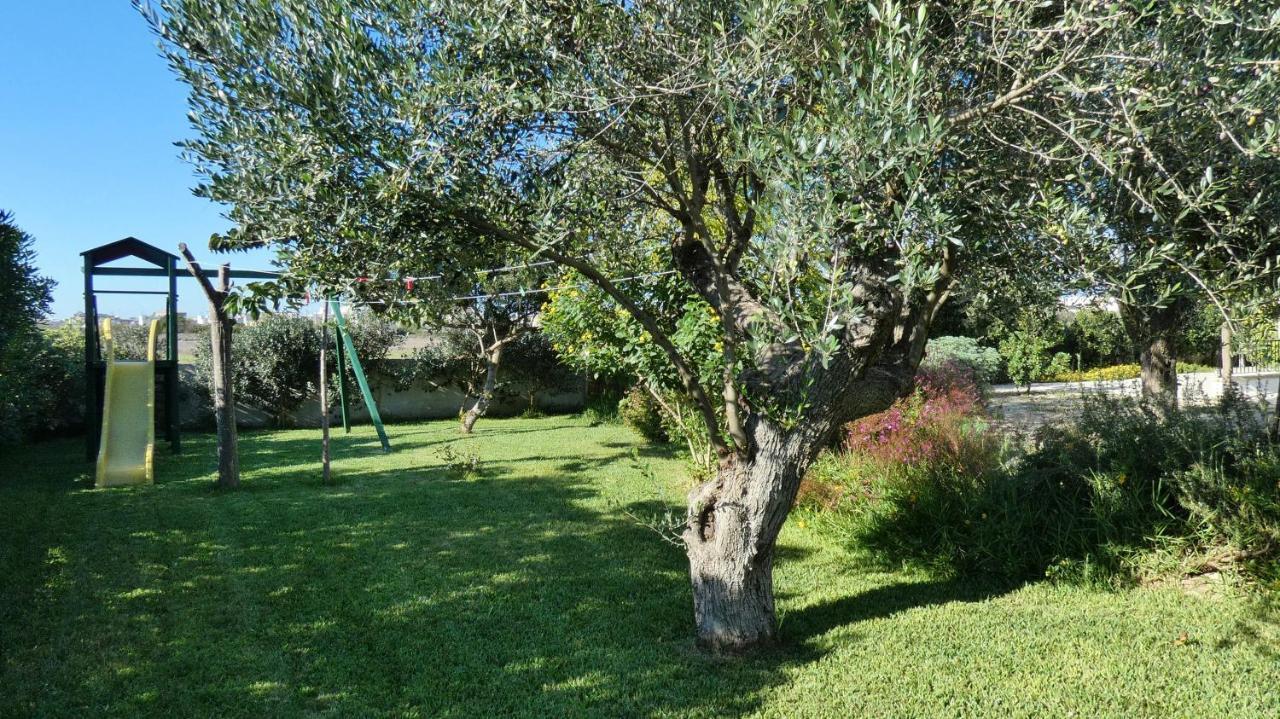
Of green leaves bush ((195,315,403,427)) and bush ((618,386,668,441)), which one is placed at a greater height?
green leaves bush ((195,315,403,427))

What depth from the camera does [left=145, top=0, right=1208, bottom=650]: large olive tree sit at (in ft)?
10.2

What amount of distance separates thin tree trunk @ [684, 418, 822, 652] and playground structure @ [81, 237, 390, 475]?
25.9 ft

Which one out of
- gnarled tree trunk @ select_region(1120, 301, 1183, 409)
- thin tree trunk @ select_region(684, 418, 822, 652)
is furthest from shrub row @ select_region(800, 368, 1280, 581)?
thin tree trunk @ select_region(684, 418, 822, 652)

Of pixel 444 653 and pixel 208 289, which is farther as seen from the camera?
pixel 208 289

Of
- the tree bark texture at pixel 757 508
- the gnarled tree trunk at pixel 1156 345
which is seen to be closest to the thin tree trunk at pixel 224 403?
the tree bark texture at pixel 757 508

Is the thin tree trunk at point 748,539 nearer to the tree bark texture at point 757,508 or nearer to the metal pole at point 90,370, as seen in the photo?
the tree bark texture at point 757,508

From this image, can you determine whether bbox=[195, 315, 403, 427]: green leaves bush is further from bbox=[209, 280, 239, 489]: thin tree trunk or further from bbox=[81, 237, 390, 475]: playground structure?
bbox=[209, 280, 239, 489]: thin tree trunk

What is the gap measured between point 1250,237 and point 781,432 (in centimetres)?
261

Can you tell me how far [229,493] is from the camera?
29.7 ft

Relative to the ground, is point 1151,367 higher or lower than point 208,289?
lower

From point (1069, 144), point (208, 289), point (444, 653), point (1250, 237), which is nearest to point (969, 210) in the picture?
point (1069, 144)

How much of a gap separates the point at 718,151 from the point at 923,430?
3866 mm

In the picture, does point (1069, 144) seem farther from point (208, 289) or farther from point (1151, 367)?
point (208, 289)

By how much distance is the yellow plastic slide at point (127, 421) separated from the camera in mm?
9805
